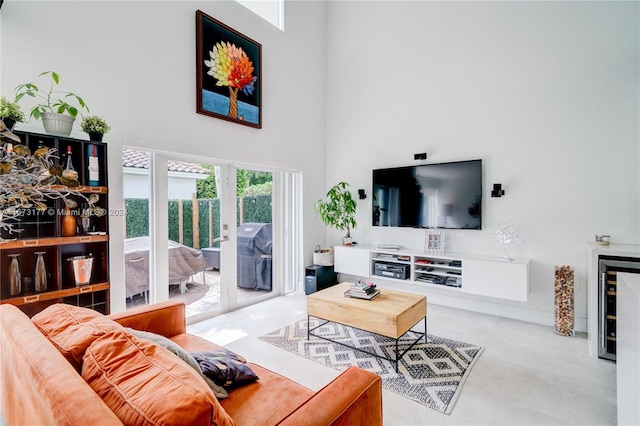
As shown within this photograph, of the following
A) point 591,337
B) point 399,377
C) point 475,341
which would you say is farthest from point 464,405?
point 591,337

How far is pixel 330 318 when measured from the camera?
2.68 m

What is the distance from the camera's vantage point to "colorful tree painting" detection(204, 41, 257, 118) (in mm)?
3475

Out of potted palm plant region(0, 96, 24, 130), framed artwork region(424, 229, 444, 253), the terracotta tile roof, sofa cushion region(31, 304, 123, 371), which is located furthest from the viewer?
framed artwork region(424, 229, 444, 253)

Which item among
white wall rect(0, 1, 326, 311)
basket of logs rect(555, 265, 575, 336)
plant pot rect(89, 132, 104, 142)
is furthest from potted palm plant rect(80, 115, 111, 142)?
basket of logs rect(555, 265, 575, 336)

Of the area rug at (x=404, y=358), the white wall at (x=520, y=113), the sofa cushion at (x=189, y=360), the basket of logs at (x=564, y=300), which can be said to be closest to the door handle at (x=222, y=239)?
the area rug at (x=404, y=358)

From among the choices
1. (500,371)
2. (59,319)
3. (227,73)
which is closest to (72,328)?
(59,319)

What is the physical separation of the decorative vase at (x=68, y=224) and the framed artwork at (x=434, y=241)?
3561 millimetres

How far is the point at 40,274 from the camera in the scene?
2.06m

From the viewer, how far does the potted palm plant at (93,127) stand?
223 centimetres

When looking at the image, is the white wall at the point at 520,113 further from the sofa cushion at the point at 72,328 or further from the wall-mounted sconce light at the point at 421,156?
the sofa cushion at the point at 72,328

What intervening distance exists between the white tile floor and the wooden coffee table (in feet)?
1.32

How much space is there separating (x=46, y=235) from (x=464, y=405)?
3.03 m

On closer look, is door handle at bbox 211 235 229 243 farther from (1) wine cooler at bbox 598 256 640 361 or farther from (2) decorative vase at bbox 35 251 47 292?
(1) wine cooler at bbox 598 256 640 361

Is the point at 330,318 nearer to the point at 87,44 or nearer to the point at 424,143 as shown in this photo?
the point at 424,143
